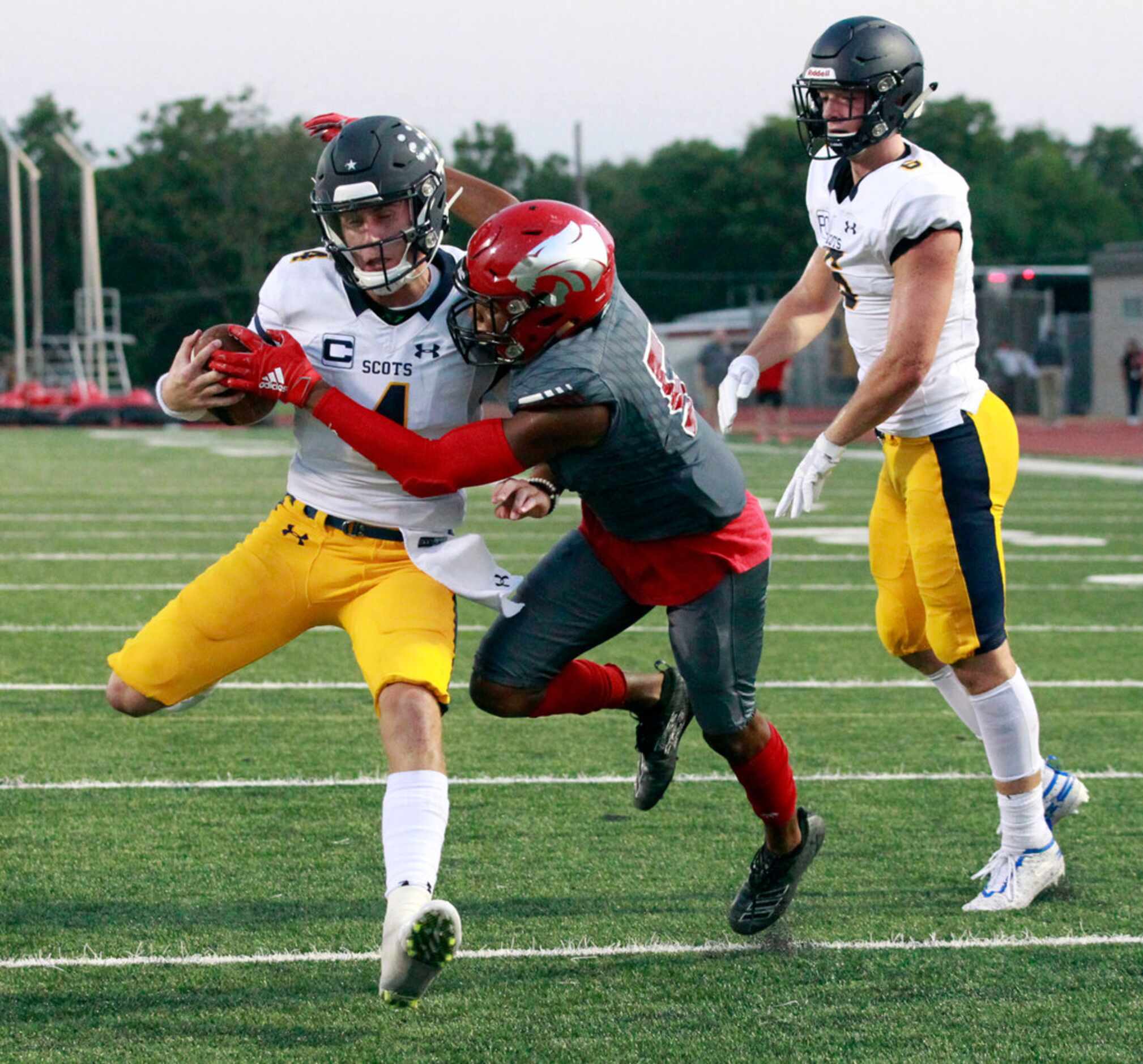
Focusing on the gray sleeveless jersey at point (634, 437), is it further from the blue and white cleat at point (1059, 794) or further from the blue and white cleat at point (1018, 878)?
the blue and white cleat at point (1059, 794)

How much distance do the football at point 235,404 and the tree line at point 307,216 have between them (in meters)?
53.4

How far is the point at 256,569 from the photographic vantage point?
3.91 metres

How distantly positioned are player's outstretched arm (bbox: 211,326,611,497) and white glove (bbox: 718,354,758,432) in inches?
41.1

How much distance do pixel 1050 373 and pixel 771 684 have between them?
22.3 metres

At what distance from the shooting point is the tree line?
5884 centimetres

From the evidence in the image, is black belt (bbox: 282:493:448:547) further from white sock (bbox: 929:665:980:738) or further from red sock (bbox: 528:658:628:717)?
white sock (bbox: 929:665:980:738)

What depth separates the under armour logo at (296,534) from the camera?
391 centimetres

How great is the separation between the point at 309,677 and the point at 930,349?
11.8ft

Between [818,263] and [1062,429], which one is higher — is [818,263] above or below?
above

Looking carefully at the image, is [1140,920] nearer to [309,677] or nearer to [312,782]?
[312,782]

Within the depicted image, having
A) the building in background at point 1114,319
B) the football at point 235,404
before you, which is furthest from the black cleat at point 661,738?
the building in background at point 1114,319

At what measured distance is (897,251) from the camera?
4105 millimetres

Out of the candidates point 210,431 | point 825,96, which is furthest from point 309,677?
point 210,431

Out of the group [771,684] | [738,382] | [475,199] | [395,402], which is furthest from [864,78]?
[771,684]
